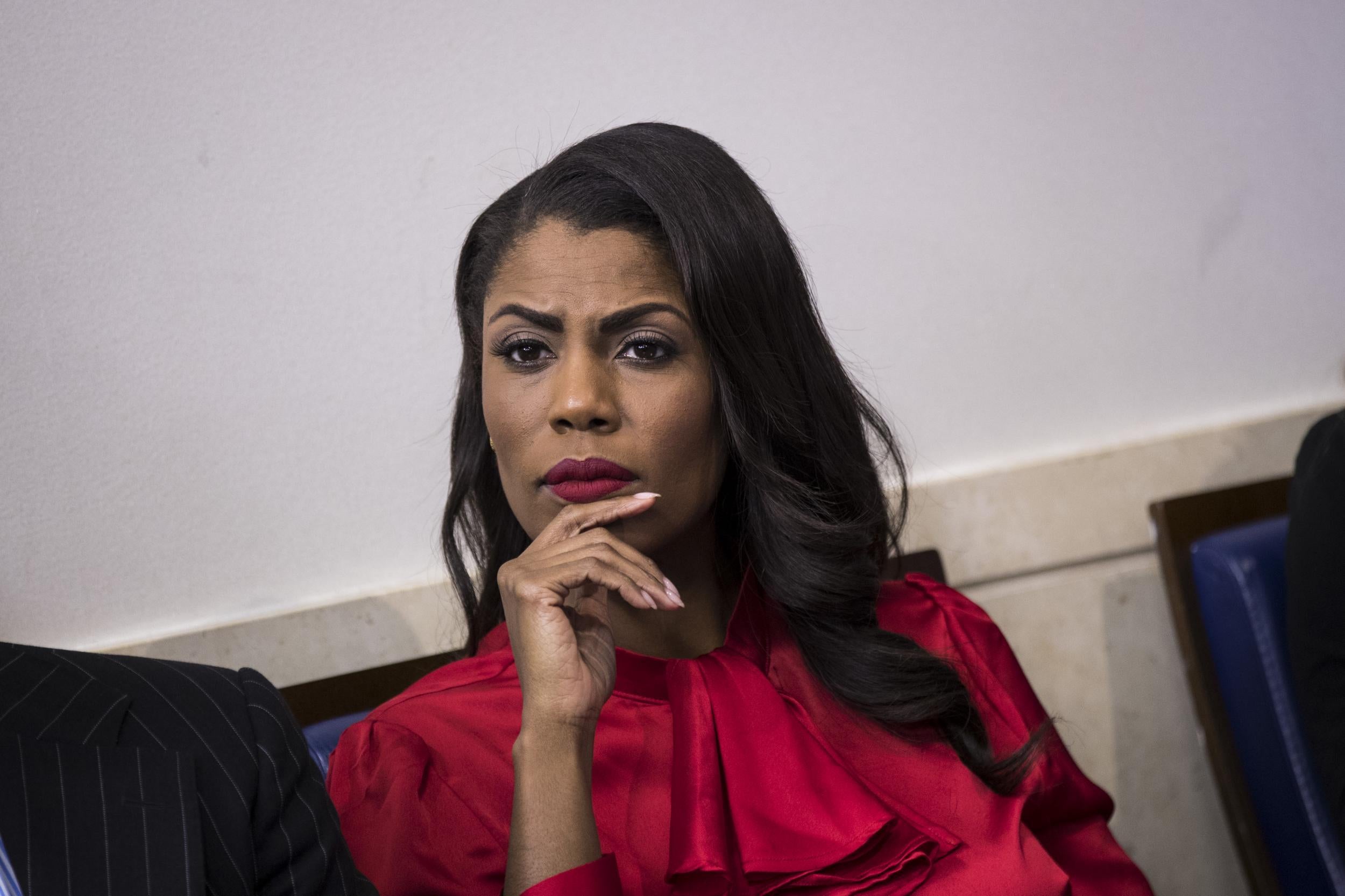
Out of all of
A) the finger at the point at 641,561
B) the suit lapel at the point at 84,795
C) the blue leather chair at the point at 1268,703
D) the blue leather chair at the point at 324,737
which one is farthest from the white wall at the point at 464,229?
the suit lapel at the point at 84,795

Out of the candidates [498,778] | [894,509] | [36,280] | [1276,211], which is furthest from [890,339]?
[36,280]

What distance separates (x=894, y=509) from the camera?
198 centimetres

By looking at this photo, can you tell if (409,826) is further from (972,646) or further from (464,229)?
(464,229)

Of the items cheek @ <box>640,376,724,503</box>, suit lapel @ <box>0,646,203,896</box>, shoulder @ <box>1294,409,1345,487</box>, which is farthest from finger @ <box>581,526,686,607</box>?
shoulder @ <box>1294,409,1345,487</box>

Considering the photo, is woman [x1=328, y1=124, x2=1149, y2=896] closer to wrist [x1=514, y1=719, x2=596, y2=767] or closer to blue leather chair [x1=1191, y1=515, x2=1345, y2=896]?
wrist [x1=514, y1=719, x2=596, y2=767]

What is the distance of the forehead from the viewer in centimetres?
126

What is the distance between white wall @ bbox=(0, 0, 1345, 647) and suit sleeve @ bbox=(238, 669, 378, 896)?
0.73 meters

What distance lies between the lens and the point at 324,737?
1504mm

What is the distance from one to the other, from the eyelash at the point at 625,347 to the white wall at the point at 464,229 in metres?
0.50

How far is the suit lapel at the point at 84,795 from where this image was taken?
0.82 m

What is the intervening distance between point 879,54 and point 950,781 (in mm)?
1255

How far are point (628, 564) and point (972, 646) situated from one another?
0.61 meters

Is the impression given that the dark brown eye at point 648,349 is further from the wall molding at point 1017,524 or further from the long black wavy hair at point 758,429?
the wall molding at point 1017,524

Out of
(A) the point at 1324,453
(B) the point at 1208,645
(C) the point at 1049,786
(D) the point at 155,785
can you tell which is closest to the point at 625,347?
(D) the point at 155,785
